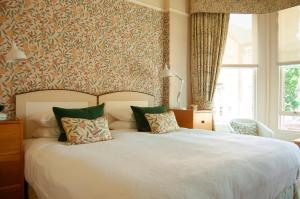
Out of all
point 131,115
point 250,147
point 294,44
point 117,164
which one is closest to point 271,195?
point 250,147

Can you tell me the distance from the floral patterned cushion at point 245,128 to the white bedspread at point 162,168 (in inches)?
54.6

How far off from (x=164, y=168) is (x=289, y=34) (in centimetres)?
353

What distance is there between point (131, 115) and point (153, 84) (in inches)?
36.2

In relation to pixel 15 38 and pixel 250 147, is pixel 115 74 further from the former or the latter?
pixel 250 147

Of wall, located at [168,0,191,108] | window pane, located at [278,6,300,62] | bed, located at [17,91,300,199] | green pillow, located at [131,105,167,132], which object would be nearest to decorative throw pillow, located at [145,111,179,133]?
green pillow, located at [131,105,167,132]

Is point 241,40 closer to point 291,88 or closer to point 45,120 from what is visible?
point 291,88

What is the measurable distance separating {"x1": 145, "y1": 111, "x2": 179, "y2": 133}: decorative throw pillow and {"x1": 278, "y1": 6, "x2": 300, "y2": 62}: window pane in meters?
2.29

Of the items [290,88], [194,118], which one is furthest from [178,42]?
[290,88]

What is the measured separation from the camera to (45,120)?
2.40 m

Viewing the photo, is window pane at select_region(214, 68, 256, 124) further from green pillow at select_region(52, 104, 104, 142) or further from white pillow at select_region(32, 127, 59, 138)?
white pillow at select_region(32, 127, 59, 138)

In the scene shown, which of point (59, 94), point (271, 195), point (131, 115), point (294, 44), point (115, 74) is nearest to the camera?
point (271, 195)

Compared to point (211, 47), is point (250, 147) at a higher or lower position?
lower

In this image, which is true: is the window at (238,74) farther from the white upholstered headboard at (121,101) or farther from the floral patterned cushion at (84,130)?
the floral patterned cushion at (84,130)

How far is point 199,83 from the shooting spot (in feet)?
13.3
